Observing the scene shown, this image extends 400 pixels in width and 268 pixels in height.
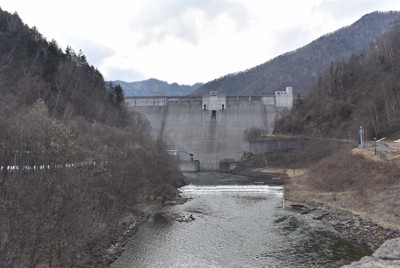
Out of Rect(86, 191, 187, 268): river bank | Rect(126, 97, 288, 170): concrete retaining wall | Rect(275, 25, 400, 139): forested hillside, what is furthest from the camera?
Rect(126, 97, 288, 170): concrete retaining wall

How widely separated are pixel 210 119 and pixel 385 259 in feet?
220

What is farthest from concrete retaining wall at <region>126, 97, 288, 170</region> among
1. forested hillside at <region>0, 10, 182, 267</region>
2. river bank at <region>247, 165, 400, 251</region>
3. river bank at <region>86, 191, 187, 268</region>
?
river bank at <region>86, 191, 187, 268</region>

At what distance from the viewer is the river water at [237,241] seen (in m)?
16.5

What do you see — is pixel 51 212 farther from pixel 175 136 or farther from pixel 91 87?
pixel 175 136

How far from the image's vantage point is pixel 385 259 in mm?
13664

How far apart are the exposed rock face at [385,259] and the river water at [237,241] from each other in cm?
163

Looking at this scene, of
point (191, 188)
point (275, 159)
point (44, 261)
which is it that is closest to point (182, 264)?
point (44, 261)

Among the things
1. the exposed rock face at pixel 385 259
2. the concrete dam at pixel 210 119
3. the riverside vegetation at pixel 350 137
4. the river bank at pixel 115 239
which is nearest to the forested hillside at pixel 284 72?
the concrete dam at pixel 210 119

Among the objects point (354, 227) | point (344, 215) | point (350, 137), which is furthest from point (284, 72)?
point (354, 227)

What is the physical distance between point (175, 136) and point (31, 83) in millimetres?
34920

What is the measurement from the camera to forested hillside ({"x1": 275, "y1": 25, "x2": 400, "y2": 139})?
5569 cm

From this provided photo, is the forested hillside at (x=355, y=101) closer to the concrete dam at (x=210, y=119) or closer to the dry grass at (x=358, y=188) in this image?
the concrete dam at (x=210, y=119)

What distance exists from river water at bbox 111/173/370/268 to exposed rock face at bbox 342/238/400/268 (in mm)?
1630

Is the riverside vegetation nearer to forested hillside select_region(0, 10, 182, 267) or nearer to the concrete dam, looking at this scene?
the concrete dam
